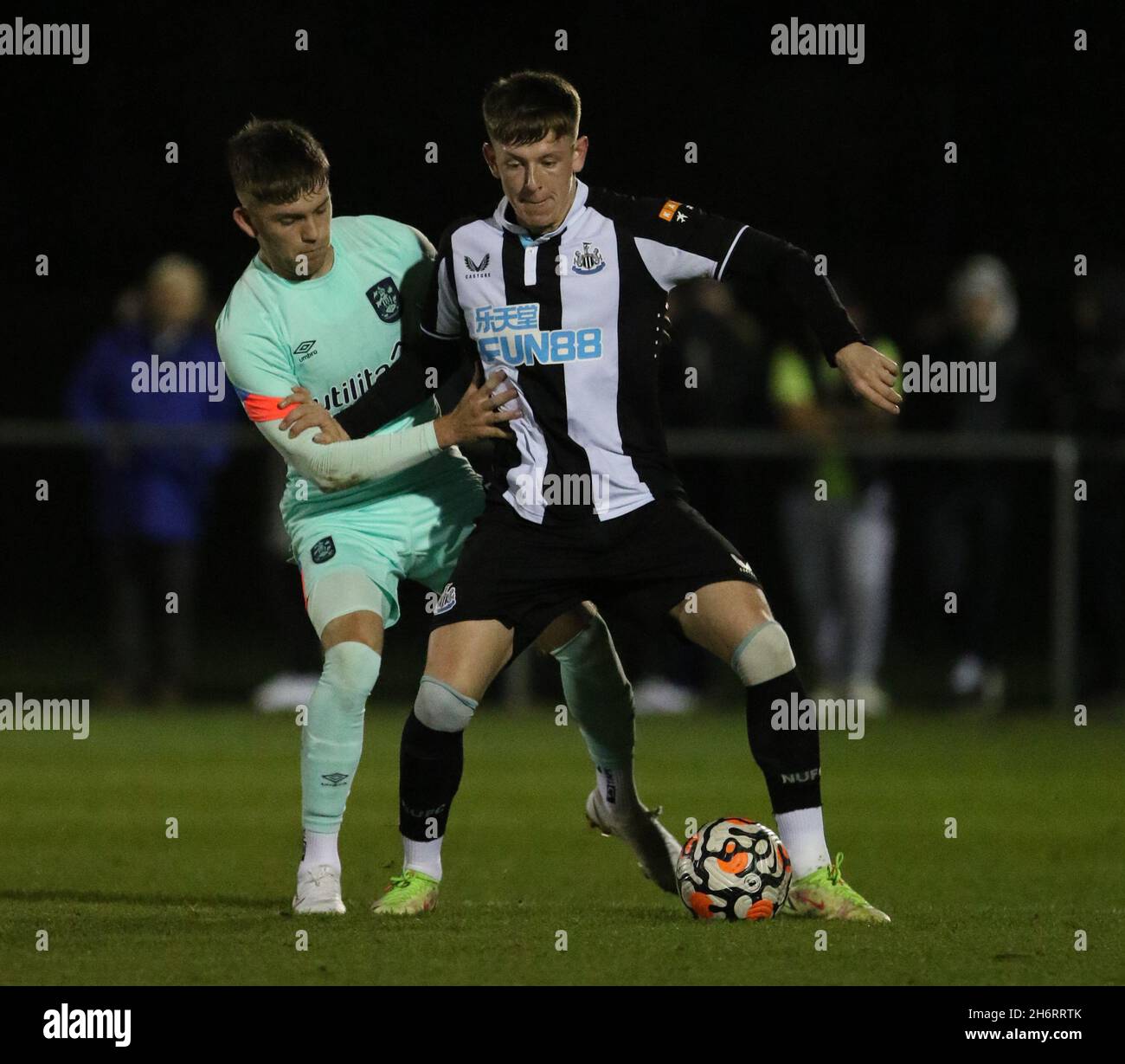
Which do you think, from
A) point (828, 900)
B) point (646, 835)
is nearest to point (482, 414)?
point (646, 835)

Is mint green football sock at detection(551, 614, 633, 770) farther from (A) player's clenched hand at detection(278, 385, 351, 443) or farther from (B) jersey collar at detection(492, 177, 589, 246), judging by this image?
(B) jersey collar at detection(492, 177, 589, 246)

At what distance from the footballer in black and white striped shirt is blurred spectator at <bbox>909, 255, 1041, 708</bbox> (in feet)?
23.5

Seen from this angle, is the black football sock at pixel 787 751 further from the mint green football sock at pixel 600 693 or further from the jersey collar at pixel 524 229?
the jersey collar at pixel 524 229

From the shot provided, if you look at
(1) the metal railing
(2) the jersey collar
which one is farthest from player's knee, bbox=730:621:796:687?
(1) the metal railing

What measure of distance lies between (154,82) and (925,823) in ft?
42.3

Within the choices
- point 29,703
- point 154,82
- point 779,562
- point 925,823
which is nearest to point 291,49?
point 154,82

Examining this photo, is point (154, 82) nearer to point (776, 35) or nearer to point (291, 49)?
point (291, 49)

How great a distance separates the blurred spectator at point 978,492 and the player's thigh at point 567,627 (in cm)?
705

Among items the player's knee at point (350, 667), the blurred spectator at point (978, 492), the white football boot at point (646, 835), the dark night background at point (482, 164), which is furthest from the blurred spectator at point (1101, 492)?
the player's knee at point (350, 667)

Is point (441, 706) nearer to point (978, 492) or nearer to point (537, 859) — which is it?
point (537, 859)

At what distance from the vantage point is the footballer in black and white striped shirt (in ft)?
19.7

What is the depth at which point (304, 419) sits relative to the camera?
247 inches

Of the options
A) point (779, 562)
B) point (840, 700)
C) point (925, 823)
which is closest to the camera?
point (925, 823)

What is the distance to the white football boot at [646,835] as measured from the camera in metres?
6.68
